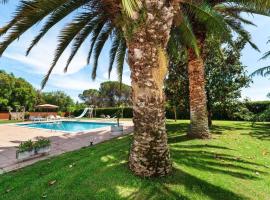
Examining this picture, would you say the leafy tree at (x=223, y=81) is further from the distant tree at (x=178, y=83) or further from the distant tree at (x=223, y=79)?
the distant tree at (x=178, y=83)

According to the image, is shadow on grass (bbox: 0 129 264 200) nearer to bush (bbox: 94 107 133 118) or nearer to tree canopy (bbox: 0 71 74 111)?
bush (bbox: 94 107 133 118)

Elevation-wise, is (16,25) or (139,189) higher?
(16,25)

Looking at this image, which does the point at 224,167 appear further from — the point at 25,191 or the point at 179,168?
the point at 25,191

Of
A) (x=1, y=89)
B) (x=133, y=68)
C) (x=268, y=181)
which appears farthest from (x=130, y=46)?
(x=1, y=89)

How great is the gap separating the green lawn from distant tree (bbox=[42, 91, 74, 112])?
207 feet

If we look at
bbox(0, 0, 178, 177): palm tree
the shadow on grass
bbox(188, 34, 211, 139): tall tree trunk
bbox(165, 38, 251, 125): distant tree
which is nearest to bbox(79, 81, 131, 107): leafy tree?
bbox(165, 38, 251, 125): distant tree

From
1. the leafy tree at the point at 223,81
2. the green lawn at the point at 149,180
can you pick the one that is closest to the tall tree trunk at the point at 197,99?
the green lawn at the point at 149,180

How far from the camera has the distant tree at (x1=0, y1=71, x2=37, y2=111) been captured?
43.2 metres

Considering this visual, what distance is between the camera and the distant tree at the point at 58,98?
69.0 metres

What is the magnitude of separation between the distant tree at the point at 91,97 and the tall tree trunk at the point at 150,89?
66.3 m

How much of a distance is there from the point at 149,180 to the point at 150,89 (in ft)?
5.80

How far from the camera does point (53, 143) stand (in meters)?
11.2

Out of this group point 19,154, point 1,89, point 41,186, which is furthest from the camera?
point 1,89

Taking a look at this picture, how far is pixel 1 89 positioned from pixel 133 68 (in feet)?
146
